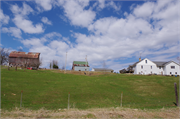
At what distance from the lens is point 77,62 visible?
85.3m

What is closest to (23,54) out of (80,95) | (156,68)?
(80,95)

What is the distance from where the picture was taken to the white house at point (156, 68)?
60281 mm

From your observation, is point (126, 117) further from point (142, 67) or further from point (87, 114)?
point (142, 67)

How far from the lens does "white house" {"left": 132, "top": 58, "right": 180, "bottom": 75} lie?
6028 centimetres

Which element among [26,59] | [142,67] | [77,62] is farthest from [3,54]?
[142,67]

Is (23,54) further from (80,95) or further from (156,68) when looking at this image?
(156,68)

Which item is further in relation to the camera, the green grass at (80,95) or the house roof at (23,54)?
the house roof at (23,54)

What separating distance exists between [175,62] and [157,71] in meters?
10.1

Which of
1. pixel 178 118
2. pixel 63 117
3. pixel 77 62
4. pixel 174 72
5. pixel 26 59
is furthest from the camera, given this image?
pixel 77 62

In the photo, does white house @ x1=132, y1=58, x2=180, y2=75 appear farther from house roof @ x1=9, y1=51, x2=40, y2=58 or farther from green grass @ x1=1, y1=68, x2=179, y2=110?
house roof @ x1=9, y1=51, x2=40, y2=58

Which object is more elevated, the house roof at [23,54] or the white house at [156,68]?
the house roof at [23,54]

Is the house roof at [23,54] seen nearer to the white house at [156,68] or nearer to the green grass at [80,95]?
the green grass at [80,95]

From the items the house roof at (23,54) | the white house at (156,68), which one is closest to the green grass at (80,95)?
the white house at (156,68)

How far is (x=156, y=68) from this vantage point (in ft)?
203
